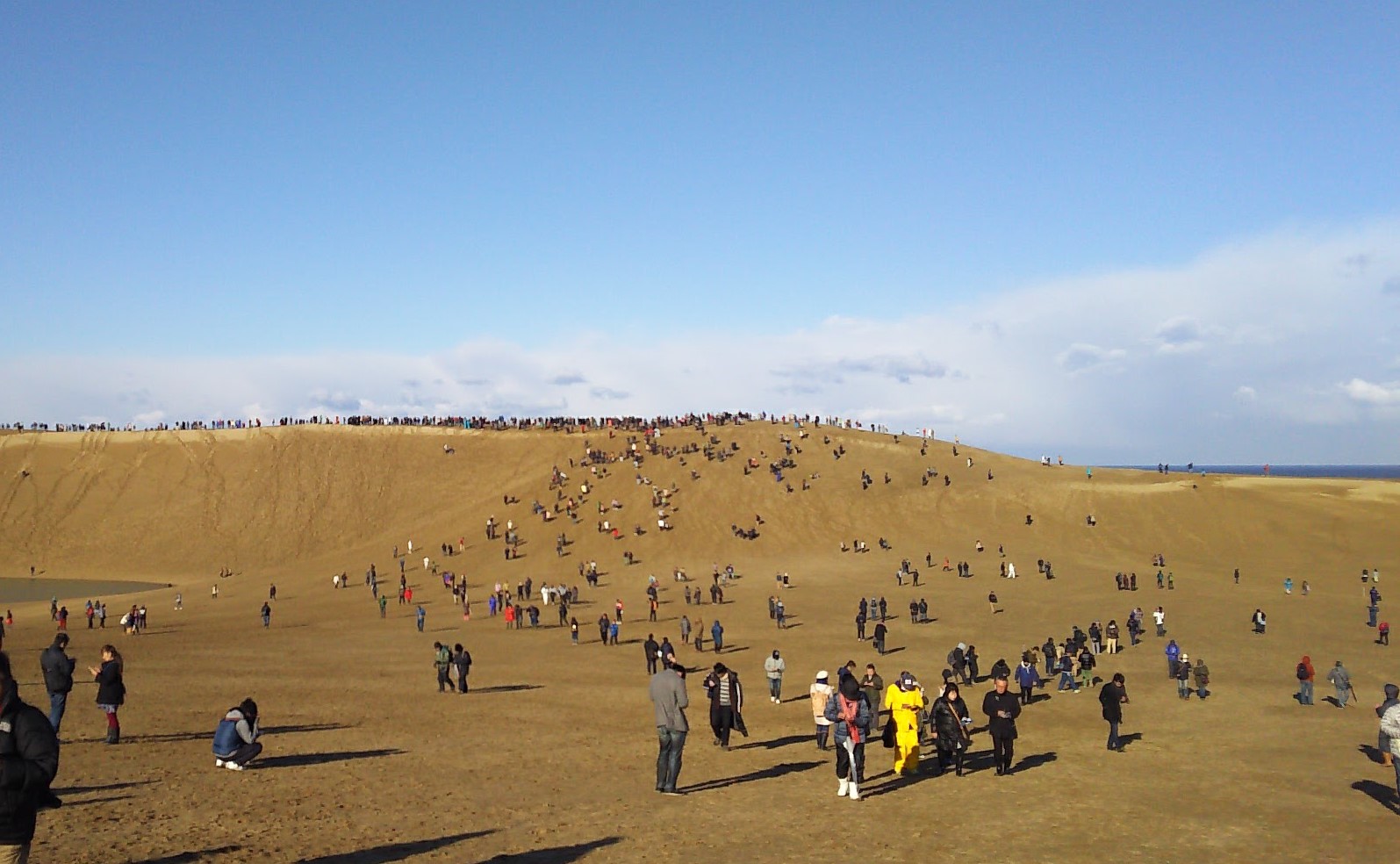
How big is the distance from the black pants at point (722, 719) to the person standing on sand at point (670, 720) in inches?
154

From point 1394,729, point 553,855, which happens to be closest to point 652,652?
point 553,855

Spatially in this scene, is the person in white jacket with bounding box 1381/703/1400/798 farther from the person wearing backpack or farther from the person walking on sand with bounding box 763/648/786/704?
the person walking on sand with bounding box 763/648/786/704

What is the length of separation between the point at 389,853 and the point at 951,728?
31.1 feet

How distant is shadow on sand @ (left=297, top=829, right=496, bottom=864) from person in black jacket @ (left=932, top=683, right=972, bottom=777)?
27.0 ft

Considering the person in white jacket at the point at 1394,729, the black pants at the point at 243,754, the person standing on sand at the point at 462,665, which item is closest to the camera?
the person in white jacket at the point at 1394,729

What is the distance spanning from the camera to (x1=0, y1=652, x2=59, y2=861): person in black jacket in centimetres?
662

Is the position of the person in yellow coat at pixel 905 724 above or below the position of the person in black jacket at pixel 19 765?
below

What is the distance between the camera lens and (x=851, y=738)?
1494 centimetres

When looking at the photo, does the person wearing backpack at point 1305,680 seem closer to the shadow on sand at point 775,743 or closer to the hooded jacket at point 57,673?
the shadow on sand at point 775,743

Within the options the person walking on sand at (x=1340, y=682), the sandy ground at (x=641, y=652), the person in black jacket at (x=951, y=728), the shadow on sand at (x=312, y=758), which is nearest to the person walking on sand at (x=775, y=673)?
the sandy ground at (x=641, y=652)

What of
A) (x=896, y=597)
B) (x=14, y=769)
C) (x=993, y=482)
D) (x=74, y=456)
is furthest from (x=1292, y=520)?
(x=74, y=456)

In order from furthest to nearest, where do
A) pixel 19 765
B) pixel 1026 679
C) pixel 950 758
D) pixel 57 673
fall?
pixel 1026 679, pixel 950 758, pixel 57 673, pixel 19 765

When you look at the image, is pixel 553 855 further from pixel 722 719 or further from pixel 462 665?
pixel 462 665

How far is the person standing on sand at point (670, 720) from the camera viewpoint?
48.1ft
